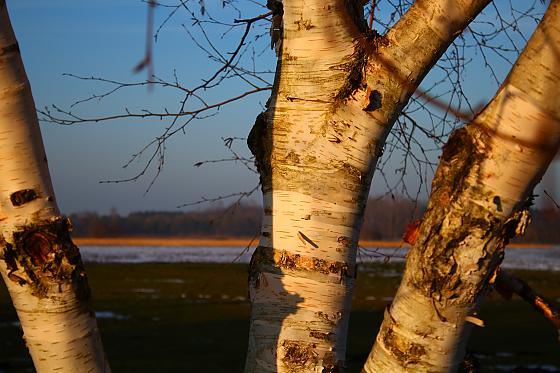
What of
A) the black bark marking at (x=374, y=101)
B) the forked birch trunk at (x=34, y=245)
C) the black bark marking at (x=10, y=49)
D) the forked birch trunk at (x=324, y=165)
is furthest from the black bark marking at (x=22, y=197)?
the black bark marking at (x=374, y=101)

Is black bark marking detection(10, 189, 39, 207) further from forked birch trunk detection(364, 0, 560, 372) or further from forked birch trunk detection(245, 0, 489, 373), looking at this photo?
forked birch trunk detection(364, 0, 560, 372)

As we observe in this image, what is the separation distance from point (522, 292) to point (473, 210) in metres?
0.67

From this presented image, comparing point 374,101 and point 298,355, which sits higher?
point 374,101

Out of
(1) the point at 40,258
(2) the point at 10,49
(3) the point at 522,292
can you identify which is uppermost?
(2) the point at 10,49

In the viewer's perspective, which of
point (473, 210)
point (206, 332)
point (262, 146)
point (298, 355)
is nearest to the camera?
point (473, 210)

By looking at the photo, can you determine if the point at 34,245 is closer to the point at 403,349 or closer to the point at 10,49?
the point at 10,49

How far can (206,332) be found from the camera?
665 inches

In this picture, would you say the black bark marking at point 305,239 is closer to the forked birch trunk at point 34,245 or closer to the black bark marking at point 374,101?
the black bark marking at point 374,101

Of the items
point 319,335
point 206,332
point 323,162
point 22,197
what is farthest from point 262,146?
point 206,332

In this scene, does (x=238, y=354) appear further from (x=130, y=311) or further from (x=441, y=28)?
(x=441, y=28)

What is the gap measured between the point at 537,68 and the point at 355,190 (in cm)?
83

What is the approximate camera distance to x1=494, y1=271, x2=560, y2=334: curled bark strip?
249cm

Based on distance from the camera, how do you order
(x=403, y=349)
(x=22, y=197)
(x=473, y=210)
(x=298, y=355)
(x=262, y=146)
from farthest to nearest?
(x=262, y=146)
(x=298, y=355)
(x=22, y=197)
(x=403, y=349)
(x=473, y=210)

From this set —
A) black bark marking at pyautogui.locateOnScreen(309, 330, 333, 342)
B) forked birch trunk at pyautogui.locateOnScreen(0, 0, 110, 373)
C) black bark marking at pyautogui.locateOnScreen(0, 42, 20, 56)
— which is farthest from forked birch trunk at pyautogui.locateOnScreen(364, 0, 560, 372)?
black bark marking at pyautogui.locateOnScreen(0, 42, 20, 56)
